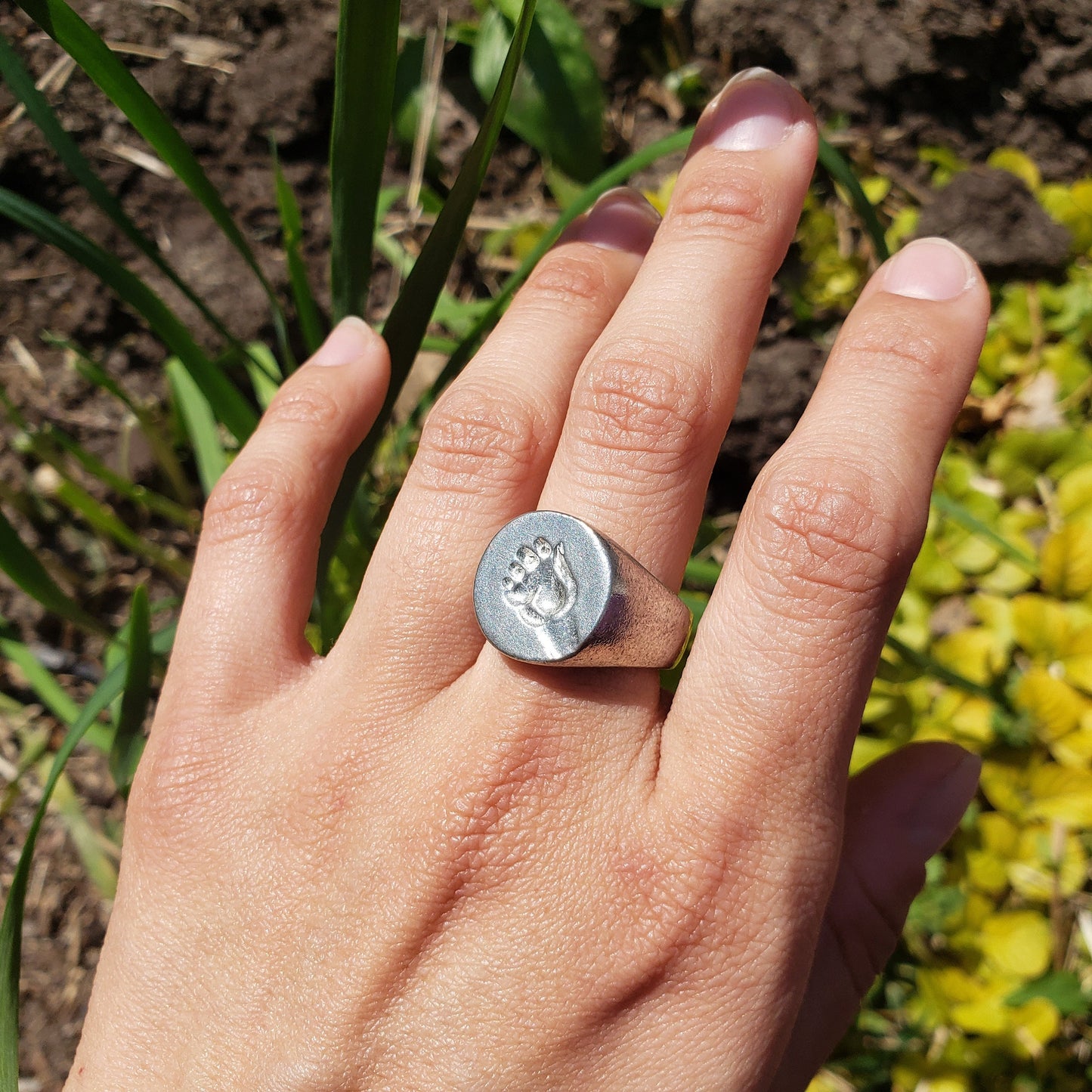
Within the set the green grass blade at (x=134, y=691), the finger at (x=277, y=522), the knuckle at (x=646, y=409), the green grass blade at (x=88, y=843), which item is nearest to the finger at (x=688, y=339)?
the knuckle at (x=646, y=409)

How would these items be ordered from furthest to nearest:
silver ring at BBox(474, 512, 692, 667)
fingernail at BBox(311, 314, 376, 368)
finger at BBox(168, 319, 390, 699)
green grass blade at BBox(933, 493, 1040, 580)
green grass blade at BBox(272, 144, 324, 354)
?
green grass blade at BBox(933, 493, 1040, 580) < green grass blade at BBox(272, 144, 324, 354) < fingernail at BBox(311, 314, 376, 368) < finger at BBox(168, 319, 390, 699) < silver ring at BBox(474, 512, 692, 667)

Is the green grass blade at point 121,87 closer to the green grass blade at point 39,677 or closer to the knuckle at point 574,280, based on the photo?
the knuckle at point 574,280

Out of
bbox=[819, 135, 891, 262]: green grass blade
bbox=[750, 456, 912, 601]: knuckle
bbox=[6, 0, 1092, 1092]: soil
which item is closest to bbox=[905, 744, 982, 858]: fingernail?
bbox=[750, 456, 912, 601]: knuckle

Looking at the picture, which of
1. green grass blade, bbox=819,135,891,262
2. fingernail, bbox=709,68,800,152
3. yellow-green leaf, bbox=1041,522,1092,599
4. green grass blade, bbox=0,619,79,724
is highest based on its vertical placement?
fingernail, bbox=709,68,800,152

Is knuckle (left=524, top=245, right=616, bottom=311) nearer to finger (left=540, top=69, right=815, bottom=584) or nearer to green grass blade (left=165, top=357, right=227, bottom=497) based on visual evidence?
Answer: finger (left=540, top=69, right=815, bottom=584)

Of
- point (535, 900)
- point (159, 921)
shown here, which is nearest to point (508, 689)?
point (535, 900)

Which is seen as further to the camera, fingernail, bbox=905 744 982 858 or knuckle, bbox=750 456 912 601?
fingernail, bbox=905 744 982 858

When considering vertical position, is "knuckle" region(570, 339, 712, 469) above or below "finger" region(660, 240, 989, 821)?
above
